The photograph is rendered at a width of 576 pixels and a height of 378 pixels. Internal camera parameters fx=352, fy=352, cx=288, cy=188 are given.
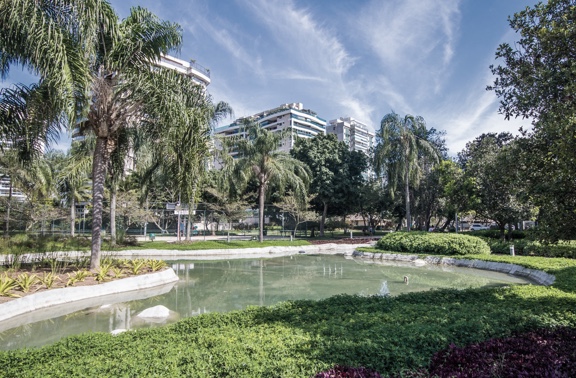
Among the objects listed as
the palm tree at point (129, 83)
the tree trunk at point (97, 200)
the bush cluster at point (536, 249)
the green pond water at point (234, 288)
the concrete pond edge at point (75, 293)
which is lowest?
the green pond water at point (234, 288)

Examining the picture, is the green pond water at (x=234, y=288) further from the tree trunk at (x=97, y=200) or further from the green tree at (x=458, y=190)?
the green tree at (x=458, y=190)

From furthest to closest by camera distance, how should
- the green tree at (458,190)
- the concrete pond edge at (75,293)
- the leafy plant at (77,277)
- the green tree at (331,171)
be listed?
the green tree at (331,171)
the green tree at (458,190)
the leafy plant at (77,277)
the concrete pond edge at (75,293)

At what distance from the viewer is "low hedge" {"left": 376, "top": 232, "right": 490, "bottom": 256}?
17.2 meters

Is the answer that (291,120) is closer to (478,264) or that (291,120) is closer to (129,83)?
(478,264)

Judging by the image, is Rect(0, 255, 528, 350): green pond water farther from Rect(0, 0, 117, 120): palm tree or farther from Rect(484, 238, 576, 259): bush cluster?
Rect(0, 0, 117, 120): palm tree

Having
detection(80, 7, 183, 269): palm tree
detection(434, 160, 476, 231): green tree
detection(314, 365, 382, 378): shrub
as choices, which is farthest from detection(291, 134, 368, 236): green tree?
detection(314, 365, 382, 378): shrub

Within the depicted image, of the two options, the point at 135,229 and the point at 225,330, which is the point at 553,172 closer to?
the point at 225,330

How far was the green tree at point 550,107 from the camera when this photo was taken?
4770 mm

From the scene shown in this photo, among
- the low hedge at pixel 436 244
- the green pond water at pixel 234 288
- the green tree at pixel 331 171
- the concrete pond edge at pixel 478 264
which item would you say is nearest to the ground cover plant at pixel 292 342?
the green pond water at pixel 234 288

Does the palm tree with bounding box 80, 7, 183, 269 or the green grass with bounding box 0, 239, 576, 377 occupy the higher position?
the palm tree with bounding box 80, 7, 183, 269

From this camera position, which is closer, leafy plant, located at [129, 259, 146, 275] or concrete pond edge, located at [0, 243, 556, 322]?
concrete pond edge, located at [0, 243, 556, 322]

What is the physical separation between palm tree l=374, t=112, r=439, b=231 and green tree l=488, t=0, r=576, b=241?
57.3 feet

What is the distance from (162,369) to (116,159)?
11.1 m

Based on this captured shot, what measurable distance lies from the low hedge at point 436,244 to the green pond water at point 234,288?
80.6 inches
